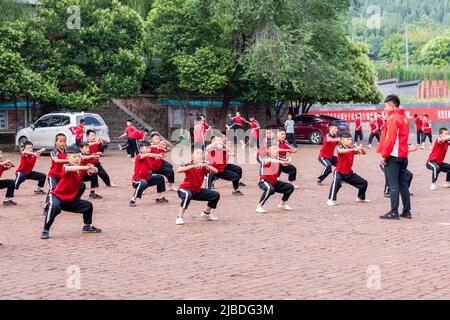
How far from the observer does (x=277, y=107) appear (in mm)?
41188

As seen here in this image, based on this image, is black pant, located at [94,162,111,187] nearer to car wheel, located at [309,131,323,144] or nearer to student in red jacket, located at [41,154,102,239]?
student in red jacket, located at [41,154,102,239]

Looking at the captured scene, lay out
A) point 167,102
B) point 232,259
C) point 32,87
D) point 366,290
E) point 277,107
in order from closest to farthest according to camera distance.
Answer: point 366,290 → point 232,259 → point 32,87 → point 167,102 → point 277,107

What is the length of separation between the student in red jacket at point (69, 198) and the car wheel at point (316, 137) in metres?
24.9

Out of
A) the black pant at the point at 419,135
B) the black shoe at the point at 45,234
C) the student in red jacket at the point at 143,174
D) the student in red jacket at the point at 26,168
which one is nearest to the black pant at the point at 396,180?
the student in red jacket at the point at 143,174

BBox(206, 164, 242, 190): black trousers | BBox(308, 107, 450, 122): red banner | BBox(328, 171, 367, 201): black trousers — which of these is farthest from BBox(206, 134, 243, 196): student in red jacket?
BBox(308, 107, 450, 122): red banner

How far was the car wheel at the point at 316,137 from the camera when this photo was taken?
34737mm

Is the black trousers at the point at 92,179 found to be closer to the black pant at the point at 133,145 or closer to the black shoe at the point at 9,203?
the black shoe at the point at 9,203

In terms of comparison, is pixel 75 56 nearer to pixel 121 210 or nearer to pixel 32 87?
pixel 32 87

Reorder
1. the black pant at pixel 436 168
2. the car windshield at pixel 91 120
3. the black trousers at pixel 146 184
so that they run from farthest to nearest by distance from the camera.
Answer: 1. the car windshield at pixel 91 120
2. the black pant at pixel 436 168
3. the black trousers at pixel 146 184

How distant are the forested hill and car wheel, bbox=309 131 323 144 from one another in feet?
237

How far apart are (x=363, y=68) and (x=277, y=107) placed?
5330 mm

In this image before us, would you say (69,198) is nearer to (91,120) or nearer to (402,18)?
(91,120)

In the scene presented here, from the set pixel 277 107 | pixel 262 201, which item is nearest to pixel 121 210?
pixel 262 201

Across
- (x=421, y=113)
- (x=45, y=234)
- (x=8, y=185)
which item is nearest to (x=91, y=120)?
(x=8, y=185)
